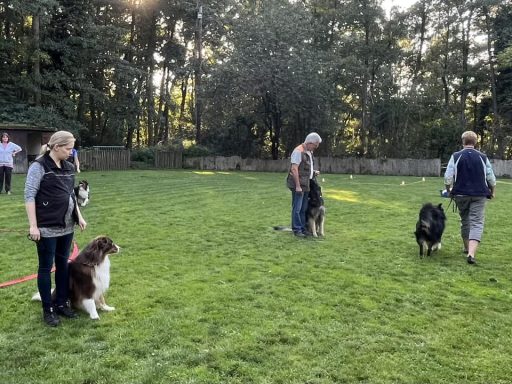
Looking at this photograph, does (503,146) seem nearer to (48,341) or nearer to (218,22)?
(218,22)

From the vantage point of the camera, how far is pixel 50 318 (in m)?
4.20

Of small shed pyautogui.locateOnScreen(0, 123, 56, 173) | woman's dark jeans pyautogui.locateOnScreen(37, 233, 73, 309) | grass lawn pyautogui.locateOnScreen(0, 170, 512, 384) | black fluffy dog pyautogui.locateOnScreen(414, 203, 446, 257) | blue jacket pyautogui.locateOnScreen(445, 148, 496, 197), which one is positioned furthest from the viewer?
small shed pyautogui.locateOnScreen(0, 123, 56, 173)

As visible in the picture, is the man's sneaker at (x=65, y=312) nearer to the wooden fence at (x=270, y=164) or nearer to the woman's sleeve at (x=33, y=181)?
the woman's sleeve at (x=33, y=181)

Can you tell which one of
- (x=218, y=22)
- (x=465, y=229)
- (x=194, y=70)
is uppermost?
(x=218, y=22)

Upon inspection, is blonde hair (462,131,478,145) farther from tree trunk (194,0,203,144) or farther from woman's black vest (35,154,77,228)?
tree trunk (194,0,203,144)

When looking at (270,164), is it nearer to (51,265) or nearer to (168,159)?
(168,159)

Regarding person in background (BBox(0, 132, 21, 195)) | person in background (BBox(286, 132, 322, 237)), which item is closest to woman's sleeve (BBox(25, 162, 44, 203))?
person in background (BBox(286, 132, 322, 237))

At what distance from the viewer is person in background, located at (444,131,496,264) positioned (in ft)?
21.4

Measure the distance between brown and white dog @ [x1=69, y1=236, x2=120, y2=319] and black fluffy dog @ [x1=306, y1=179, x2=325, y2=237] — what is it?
4.68 meters

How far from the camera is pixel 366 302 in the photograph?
16.0 ft

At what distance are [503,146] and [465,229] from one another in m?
34.2

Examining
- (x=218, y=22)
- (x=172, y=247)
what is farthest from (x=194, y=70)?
(x=172, y=247)

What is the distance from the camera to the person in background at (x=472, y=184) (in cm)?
Result: 651

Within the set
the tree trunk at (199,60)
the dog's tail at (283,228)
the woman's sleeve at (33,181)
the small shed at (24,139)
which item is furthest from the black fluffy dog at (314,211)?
the tree trunk at (199,60)
